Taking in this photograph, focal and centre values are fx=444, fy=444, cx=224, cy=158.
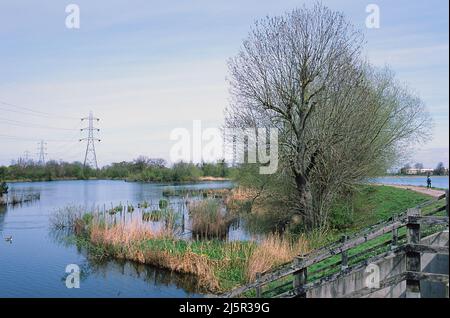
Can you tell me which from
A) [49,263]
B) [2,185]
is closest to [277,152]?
[49,263]

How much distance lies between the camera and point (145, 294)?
43.4 ft

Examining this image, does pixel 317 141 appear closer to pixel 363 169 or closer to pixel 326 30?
pixel 363 169

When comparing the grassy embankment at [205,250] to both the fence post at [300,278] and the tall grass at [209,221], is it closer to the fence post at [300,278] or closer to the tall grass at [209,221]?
the tall grass at [209,221]

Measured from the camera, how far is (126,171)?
3447 inches

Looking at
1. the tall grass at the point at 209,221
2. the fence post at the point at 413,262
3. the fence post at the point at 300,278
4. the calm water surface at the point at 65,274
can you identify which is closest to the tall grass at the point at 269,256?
the calm water surface at the point at 65,274

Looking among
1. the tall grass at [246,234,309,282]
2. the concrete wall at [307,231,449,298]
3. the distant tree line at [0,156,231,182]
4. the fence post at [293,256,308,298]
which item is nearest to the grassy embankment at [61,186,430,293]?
the tall grass at [246,234,309,282]

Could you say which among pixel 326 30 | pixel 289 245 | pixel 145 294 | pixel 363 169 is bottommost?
pixel 145 294

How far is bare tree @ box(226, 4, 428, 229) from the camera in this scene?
1842 centimetres

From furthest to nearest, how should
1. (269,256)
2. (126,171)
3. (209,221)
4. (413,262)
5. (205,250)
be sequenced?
(126,171) → (209,221) → (205,250) → (269,256) → (413,262)

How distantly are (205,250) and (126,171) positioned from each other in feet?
242

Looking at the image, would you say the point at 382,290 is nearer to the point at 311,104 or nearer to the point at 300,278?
the point at 300,278

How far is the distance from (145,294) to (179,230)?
8.13 meters

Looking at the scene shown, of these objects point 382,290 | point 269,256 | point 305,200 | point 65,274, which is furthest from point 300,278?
point 305,200

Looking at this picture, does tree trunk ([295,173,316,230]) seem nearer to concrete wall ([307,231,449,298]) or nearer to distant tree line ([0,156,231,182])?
concrete wall ([307,231,449,298])
